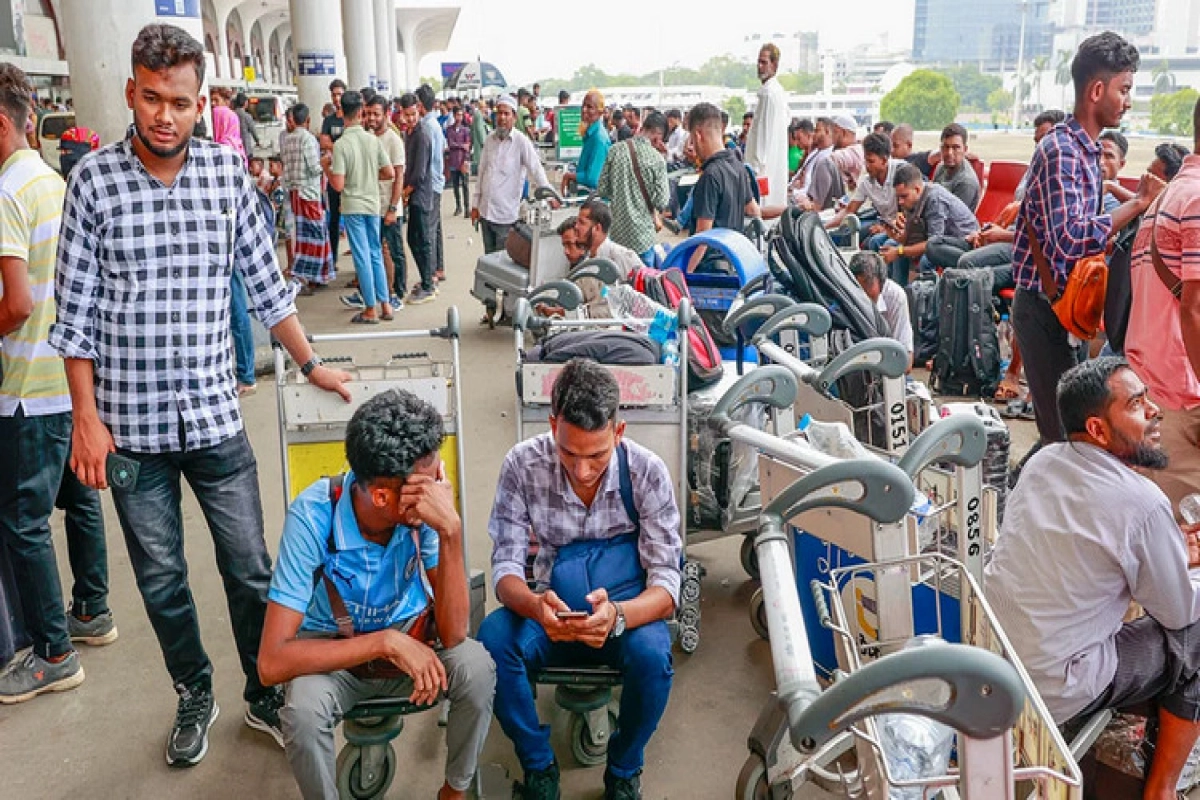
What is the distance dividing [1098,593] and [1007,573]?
0.20 metres

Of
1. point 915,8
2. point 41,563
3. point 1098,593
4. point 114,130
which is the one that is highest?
point 915,8

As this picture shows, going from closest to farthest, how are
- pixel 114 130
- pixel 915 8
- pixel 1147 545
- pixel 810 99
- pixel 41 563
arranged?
1. pixel 1147 545
2. pixel 41 563
3. pixel 114 130
4. pixel 810 99
5. pixel 915 8

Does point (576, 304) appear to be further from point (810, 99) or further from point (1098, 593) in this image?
point (810, 99)

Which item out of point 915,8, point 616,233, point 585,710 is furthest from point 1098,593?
point 915,8

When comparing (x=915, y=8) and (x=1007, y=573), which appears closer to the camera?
(x=1007, y=573)

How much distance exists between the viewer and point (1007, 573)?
2.51m

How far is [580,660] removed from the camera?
2.82 meters

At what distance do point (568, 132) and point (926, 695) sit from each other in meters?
16.2

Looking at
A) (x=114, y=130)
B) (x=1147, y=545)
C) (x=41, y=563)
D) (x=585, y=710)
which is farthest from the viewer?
(x=114, y=130)

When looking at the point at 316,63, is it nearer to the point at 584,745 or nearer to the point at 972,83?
the point at 584,745

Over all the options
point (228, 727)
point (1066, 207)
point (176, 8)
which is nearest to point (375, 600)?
point (228, 727)

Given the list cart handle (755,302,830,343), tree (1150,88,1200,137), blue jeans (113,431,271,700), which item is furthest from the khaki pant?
tree (1150,88,1200,137)

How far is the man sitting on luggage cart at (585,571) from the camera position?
270 cm

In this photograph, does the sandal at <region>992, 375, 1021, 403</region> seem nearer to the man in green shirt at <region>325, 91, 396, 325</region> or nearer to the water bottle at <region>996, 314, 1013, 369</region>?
the water bottle at <region>996, 314, 1013, 369</region>
